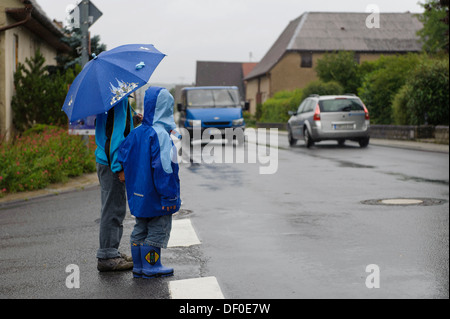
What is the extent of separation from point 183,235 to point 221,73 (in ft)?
286

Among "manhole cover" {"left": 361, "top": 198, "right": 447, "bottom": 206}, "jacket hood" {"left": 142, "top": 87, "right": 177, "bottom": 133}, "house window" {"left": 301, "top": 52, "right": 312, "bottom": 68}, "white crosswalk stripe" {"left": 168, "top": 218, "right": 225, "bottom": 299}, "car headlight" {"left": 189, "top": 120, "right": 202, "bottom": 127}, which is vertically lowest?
"manhole cover" {"left": 361, "top": 198, "right": 447, "bottom": 206}

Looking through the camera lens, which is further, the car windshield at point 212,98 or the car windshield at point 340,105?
the car windshield at point 212,98

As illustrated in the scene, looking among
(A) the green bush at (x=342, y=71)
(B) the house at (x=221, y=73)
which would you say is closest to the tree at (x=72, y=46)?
(A) the green bush at (x=342, y=71)

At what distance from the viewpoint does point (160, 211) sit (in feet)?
18.0

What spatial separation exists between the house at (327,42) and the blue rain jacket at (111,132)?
57081mm

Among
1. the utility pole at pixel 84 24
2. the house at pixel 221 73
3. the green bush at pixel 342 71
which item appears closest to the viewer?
the utility pole at pixel 84 24

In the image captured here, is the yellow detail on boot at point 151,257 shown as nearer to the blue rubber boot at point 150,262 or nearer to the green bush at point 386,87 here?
the blue rubber boot at point 150,262

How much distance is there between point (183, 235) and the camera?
24.7 feet

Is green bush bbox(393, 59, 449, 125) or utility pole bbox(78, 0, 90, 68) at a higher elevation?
utility pole bbox(78, 0, 90, 68)

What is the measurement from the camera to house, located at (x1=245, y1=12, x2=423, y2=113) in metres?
63.2

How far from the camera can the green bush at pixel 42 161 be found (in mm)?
11500

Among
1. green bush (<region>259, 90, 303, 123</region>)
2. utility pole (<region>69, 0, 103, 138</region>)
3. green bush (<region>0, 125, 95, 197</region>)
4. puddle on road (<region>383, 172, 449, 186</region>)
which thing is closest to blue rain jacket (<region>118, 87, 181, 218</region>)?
Answer: green bush (<region>0, 125, 95, 197</region>)

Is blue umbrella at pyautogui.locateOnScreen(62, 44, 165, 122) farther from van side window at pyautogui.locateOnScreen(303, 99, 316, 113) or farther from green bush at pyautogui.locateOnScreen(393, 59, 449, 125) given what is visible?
green bush at pyautogui.locateOnScreen(393, 59, 449, 125)

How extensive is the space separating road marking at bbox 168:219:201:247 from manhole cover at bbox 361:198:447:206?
321 centimetres
